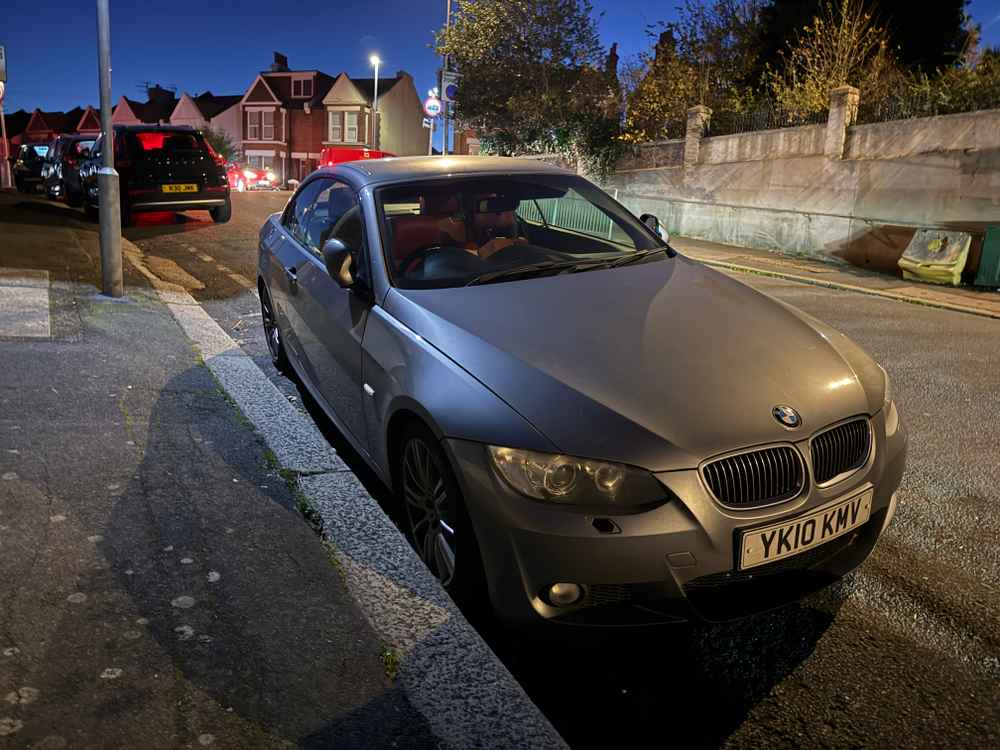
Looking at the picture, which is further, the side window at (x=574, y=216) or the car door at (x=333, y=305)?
the side window at (x=574, y=216)

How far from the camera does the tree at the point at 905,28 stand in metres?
21.5

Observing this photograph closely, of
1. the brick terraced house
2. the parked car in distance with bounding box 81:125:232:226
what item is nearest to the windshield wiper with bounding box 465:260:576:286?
the parked car in distance with bounding box 81:125:232:226

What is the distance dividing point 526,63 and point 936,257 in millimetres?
18730

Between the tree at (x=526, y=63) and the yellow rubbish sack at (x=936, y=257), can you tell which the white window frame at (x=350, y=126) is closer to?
the tree at (x=526, y=63)

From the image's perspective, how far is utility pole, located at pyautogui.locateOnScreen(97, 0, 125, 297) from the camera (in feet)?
23.9

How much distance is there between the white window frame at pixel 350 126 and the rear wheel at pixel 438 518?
185 ft

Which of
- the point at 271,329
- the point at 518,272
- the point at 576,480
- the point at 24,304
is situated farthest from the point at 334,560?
the point at 24,304

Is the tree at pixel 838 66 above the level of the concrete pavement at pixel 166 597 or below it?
above

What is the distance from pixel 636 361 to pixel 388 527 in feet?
4.37

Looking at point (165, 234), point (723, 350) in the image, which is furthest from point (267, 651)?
point (165, 234)

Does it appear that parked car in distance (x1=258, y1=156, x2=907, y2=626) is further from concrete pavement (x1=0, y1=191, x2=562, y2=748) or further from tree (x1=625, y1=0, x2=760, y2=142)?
tree (x1=625, y1=0, x2=760, y2=142)

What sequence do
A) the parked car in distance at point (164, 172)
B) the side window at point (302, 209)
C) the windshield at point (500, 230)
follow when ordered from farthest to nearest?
the parked car in distance at point (164, 172), the side window at point (302, 209), the windshield at point (500, 230)

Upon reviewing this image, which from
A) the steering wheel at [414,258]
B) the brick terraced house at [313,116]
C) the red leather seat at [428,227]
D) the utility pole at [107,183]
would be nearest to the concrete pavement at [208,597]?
the steering wheel at [414,258]

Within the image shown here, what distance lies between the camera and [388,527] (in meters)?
3.53
